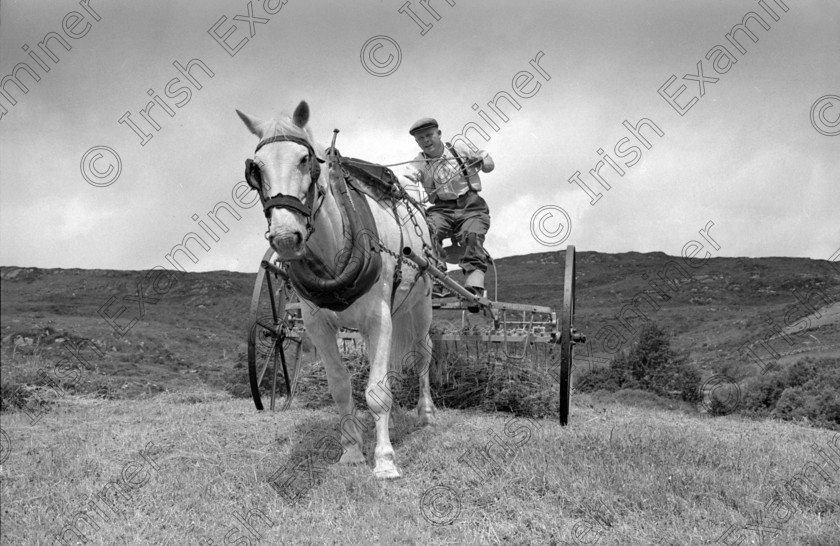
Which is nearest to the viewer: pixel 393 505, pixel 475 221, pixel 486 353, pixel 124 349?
pixel 393 505

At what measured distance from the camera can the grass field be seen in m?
3.67

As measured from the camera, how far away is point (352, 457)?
510 cm

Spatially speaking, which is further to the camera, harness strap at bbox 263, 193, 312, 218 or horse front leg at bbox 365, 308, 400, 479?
horse front leg at bbox 365, 308, 400, 479

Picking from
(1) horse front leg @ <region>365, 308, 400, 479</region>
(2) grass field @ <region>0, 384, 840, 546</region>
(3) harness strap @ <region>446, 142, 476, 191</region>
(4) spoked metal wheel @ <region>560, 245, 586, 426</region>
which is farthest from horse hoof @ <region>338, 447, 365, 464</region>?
(3) harness strap @ <region>446, 142, 476, 191</region>

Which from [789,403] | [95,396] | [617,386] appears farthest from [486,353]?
[95,396]

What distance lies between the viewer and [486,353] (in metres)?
8.30

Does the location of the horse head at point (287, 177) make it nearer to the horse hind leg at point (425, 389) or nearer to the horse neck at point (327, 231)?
the horse neck at point (327, 231)

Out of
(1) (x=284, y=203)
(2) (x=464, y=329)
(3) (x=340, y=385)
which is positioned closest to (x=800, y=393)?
(2) (x=464, y=329)

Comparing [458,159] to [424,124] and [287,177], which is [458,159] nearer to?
[424,124]

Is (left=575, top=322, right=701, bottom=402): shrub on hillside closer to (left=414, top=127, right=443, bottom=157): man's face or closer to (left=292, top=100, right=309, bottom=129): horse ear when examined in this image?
(left=414, top=127, right=443, bottom=157): man's face

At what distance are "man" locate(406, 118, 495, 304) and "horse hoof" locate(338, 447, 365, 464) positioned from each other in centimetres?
230

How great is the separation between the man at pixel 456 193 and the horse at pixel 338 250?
0.97m

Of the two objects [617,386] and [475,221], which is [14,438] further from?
[617,386]

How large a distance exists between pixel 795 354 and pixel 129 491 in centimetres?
941
